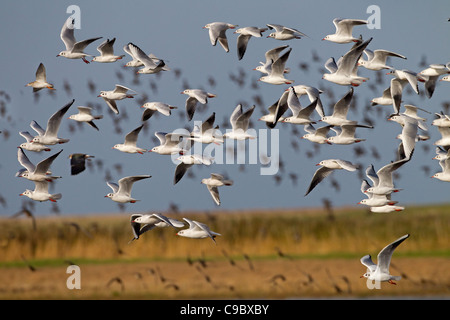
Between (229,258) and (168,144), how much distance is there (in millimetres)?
6299


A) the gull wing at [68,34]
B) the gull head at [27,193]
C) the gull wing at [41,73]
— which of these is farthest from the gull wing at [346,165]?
the gull wing at [41,73]

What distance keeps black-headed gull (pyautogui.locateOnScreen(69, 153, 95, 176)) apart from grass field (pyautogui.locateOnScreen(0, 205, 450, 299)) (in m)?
5.64

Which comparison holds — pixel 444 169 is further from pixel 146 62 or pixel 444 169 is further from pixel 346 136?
pixel 146 62

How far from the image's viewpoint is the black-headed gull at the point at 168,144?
1340 inches

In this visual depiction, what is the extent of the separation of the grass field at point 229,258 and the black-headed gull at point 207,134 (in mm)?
6172

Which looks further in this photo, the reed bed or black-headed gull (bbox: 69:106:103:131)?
the reed bed

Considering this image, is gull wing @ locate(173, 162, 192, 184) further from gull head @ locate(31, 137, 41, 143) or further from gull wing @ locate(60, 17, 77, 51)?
gull wing @ locate(60, 17, 77, 51)

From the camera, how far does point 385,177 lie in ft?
105

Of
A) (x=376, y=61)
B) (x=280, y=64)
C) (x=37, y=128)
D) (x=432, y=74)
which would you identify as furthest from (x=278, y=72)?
(x=37, y=128)

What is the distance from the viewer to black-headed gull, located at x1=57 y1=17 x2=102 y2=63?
34156 millimetres

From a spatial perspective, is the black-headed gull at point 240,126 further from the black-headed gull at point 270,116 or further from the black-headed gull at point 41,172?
the black-headed gull at point 41,172

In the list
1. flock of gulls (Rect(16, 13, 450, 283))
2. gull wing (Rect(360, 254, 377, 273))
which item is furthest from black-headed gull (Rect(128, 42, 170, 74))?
gull wing (Rect(360, 254, 377, 273))

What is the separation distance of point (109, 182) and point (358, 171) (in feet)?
18.3
